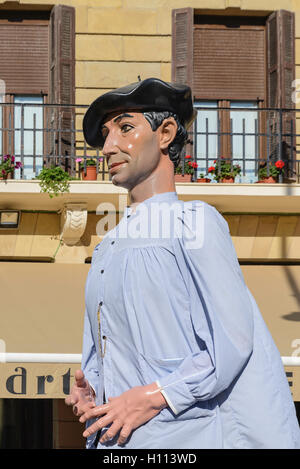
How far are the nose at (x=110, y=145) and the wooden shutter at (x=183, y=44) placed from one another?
27.5 feet

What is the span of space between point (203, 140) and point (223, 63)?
1214mm

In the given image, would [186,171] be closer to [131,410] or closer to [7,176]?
[7,176]

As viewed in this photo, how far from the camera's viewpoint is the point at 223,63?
1087 cm

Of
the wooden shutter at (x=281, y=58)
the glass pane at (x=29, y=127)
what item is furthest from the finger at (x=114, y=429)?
the wooden shutter at (x=281, y=58)

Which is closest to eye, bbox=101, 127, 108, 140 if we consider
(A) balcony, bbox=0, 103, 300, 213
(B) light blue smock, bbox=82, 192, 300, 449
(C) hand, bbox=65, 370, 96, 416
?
(B) light blue smock, bbox=82, 192, 300, 449

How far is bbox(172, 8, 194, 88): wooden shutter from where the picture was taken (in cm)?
1060

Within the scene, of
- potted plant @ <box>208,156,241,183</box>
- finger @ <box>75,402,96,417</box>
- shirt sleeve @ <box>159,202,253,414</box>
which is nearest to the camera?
shirt sleeve @ <box>159,202,253,414</box>

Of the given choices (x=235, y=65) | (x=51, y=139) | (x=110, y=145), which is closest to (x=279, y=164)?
(x=235, y=65)

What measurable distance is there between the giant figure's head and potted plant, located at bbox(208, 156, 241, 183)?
7.39 metres

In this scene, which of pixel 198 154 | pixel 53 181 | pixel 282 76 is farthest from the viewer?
pixel 198 154

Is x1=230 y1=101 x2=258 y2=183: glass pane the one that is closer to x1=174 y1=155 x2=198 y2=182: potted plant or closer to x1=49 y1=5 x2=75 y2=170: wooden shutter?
x1=174 y1=155 x2=198 y2=182: potted plant

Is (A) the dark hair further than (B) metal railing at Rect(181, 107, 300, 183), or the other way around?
(B) metal railing at Rect(181, 107, 300, 183)

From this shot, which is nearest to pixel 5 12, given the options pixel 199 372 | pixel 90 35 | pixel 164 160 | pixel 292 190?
pixel 90 35

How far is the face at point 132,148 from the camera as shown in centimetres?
237
